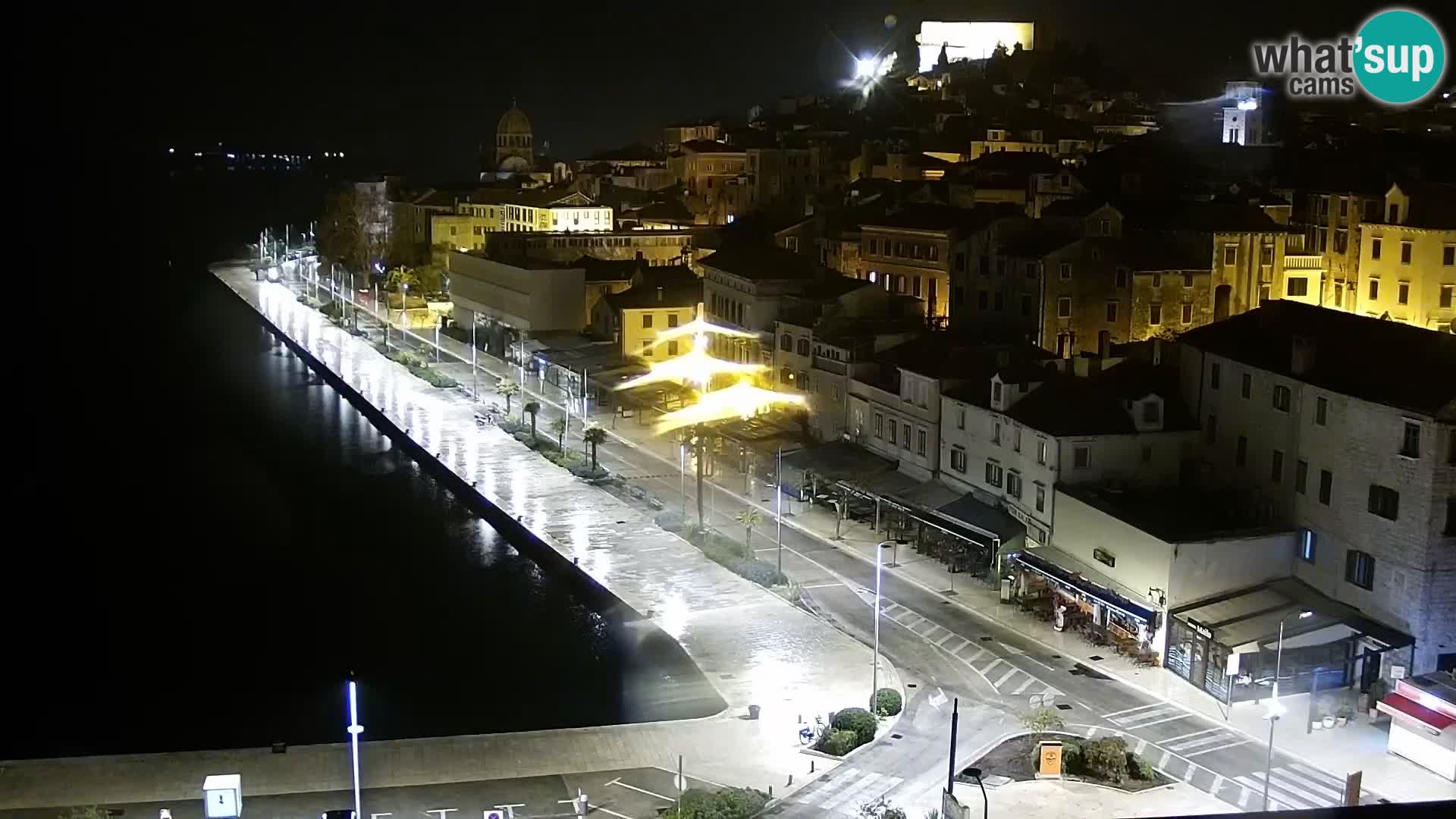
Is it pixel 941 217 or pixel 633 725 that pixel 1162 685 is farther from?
pixel 941 217

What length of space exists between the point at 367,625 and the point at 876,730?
13038 mm

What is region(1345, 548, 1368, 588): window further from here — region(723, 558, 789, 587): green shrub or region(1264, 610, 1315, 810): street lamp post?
region(723, 558, 789, 587): green shrub

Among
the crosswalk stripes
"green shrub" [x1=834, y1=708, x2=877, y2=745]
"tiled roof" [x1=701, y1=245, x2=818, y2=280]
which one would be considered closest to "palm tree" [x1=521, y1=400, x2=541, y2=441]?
"tiled roof" [x1=701, y1=245, x2=818, y2=280]

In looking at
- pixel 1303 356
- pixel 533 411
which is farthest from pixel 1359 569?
pixel 533 411

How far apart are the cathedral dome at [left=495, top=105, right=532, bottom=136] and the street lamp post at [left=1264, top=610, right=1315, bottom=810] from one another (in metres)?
77.4

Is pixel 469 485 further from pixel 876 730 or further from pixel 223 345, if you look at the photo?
pixel 223 345

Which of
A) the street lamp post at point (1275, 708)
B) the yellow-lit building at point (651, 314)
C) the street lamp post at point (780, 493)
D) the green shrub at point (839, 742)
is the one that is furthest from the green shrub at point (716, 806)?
the yellow-lit building at point (651, 314)

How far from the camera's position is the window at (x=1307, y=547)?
24.7 m

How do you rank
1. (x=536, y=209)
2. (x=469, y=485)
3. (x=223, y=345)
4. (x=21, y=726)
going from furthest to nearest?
(x=536, y=209), (x=223, y=345), (x=469, y=485), (x=21, y=726)

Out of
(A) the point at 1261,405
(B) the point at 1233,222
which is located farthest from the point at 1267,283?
(A) the point at 1261,405

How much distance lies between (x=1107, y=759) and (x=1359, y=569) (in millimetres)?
7076

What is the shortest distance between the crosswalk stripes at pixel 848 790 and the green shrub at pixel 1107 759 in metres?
2.27

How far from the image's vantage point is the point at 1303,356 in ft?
83.5

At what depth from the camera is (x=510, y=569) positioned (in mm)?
32375
